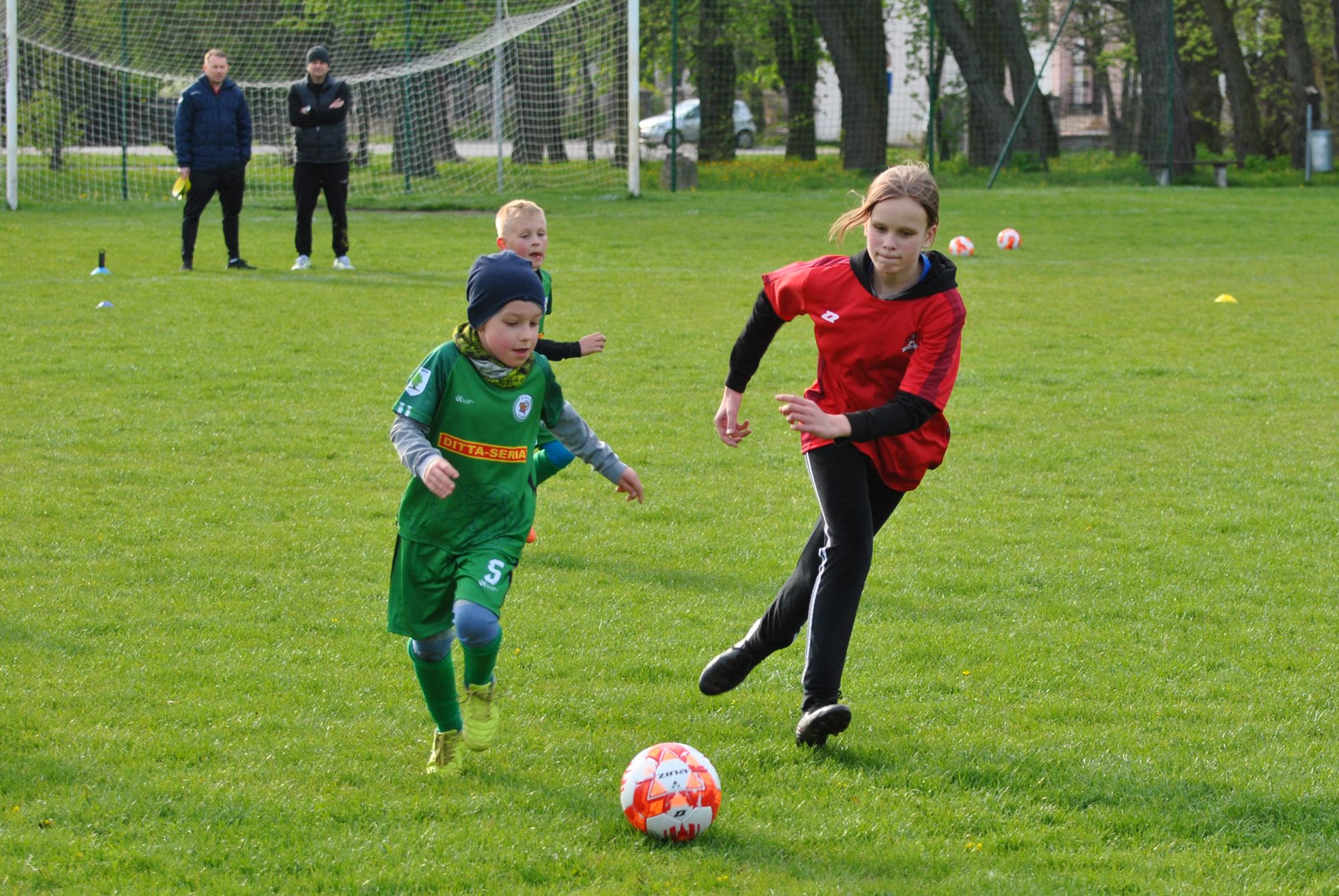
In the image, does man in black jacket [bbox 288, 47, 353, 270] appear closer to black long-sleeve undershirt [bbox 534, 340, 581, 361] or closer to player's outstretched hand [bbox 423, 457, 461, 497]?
black long-sleeve undershirt [bbox 534, 340, 581, 361]

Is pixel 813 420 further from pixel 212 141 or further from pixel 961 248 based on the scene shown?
pixel 961 248

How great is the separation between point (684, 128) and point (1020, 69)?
21.6 feet

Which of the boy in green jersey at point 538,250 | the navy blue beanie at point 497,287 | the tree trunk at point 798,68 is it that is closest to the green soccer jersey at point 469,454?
the navy blue beanie at point 497,287

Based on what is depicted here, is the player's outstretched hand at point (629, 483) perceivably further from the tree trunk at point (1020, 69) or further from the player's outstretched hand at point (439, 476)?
the tree trunk at point (1020, 69)

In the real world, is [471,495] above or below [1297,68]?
below

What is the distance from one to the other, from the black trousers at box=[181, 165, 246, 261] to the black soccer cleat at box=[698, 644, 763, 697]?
11746 mm

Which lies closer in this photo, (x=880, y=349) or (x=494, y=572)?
(x=494, y=572)

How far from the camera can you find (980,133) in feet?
94.6

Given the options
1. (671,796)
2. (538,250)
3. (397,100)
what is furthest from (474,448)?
(397,100)

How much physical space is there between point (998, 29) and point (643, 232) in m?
12.8

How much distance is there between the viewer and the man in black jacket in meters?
15.3

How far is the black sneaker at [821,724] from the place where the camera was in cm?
422

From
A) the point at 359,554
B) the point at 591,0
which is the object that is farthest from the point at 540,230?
the point at 591,0

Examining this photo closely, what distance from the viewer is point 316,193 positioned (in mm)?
15625
